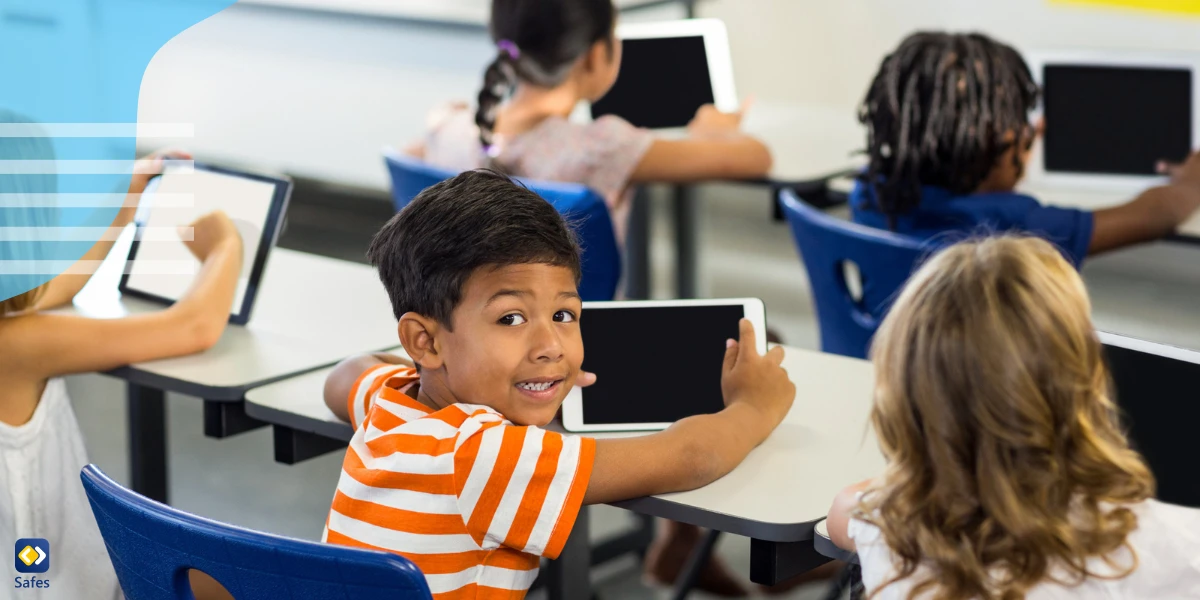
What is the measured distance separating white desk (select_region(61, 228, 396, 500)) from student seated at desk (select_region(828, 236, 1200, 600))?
97 centimetres

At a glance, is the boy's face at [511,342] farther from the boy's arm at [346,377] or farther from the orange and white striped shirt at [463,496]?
the boy's arm at [346,377]

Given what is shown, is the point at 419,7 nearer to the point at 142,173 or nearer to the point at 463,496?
the point at 142,173

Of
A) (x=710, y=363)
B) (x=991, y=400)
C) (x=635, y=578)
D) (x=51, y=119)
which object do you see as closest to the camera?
(x=991, y=400)

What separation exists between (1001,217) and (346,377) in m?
1.14

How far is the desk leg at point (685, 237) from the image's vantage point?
11.0 ft

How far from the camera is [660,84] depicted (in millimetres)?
2910

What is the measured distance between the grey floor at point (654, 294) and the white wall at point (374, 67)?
0.47 metres

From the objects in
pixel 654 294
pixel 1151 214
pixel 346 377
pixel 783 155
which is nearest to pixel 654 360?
pixel 346 377

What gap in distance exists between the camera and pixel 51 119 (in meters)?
1.44

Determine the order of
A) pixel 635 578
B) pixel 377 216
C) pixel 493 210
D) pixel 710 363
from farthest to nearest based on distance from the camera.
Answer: pixel 377 216 < pixel 635 578 < pixel 710 363 < pixel 493 210

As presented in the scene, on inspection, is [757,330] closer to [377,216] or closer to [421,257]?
[421,257]

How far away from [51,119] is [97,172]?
9 cm

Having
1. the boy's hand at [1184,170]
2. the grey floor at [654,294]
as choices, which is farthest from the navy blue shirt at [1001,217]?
the boy's hand at [1184,170]

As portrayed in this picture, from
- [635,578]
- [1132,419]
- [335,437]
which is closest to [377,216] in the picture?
[635,578]
